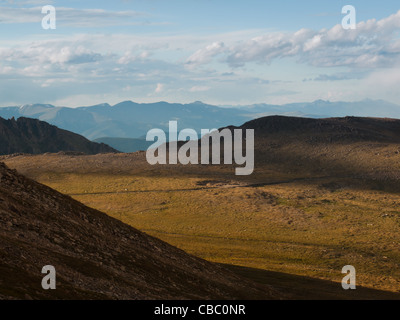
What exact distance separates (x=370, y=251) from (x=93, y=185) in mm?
73486

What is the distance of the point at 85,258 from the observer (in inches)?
1289

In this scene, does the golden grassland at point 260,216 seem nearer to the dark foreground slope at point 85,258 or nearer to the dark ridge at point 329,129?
the dark foreground slope at point 85,258

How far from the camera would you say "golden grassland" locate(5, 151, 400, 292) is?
6825 cm

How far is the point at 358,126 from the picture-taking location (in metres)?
182

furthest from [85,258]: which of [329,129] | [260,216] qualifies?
[329,129]

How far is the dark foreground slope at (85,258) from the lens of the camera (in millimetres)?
27141

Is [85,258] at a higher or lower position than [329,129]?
lower

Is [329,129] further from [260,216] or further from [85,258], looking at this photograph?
[85,258]

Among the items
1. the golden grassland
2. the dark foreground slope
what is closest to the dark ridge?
the golden grassland

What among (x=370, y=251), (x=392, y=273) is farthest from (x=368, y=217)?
(x=392, y=273)

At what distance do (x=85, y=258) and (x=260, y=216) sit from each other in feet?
220
